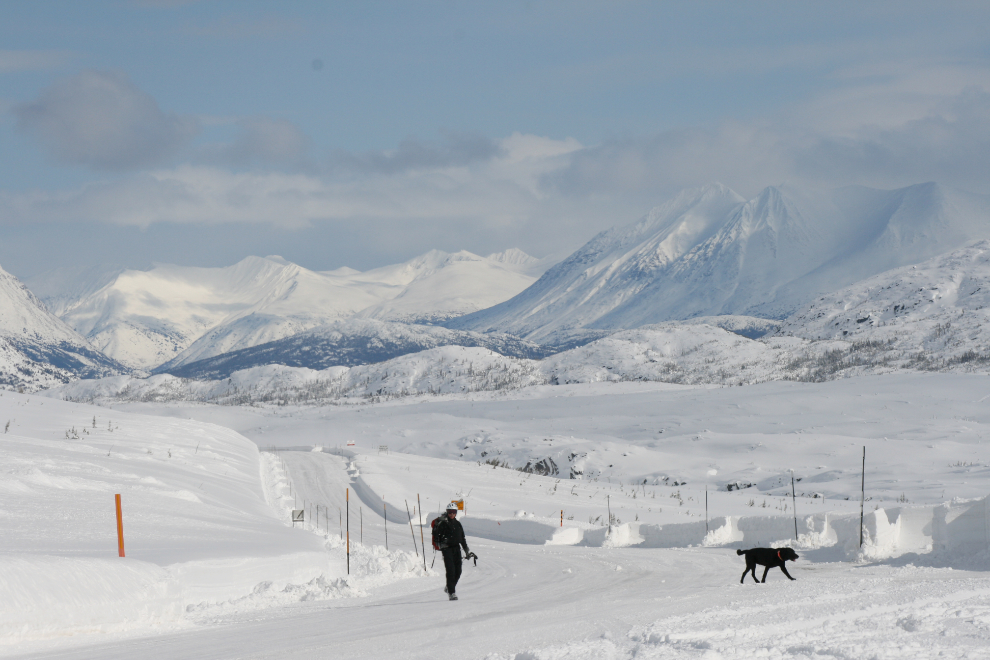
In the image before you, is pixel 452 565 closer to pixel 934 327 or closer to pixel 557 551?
pixel 557 551

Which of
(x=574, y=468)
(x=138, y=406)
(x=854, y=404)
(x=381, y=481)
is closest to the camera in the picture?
(x=381, y=481)

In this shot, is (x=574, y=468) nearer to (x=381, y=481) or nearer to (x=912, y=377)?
(x=381, y=481)

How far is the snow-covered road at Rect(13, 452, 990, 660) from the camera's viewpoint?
8.09 m

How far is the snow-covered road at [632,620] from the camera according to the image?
809cm

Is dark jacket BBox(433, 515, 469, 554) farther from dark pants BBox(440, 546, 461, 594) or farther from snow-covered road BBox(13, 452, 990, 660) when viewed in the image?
snow-covered road BBox(13, 452, 990, 660)

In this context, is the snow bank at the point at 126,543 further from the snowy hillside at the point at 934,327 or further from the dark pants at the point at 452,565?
the snowy hillside at the point at 934,327

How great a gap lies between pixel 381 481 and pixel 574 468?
15.4 m

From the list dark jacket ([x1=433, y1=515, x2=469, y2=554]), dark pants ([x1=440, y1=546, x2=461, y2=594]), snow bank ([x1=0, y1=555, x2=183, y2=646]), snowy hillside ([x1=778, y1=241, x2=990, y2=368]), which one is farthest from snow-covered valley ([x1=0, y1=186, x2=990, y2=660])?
snowy hillside ([x1=778, y1=241, x2=990, y2=368])

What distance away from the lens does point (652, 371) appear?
142750mm

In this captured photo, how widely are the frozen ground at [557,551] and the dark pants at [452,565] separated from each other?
31cm

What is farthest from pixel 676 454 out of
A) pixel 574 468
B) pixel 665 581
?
pixel 665 581

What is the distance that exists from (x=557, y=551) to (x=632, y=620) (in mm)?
10786

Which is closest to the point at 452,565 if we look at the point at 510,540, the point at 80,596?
the point at 80,596

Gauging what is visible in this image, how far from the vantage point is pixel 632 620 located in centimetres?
988
